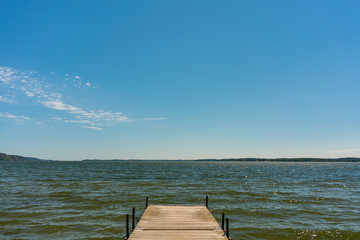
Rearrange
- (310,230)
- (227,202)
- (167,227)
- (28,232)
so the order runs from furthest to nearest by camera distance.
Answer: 1. (227,202)
2. (310,230)
3. (28,232)
4. (167,227)

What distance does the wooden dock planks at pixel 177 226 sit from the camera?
1211cm

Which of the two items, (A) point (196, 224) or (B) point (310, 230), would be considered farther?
(B) point (310, 230)

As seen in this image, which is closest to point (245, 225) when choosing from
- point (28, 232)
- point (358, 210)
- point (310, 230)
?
point (310, 230)

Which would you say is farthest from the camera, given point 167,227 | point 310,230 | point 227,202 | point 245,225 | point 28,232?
point 227,202

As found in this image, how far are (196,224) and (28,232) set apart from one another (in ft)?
40.3

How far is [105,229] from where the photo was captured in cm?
1739

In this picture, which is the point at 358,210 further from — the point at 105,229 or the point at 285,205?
the point at 105,229

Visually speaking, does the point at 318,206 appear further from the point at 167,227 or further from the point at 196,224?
the point at 167,227

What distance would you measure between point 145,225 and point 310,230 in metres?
12.9

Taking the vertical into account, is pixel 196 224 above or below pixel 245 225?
above

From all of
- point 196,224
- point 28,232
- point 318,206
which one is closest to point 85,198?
point 28,232

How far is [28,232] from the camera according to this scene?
16500 mm

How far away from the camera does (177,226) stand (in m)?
13.9

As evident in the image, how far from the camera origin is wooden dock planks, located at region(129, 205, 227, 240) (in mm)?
12109
